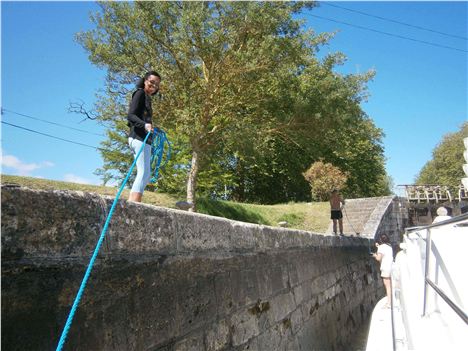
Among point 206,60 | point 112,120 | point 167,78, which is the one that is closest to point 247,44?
point 206,60

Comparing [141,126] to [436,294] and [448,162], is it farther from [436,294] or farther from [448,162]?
[448,162]

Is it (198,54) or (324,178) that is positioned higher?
(198,54)

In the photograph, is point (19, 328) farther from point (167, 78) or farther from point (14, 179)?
point (167, 78)

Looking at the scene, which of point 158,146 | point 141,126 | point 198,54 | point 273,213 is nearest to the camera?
point 141,126

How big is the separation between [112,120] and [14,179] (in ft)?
14.3

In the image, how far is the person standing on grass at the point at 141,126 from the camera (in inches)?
159

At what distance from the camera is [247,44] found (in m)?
12.7

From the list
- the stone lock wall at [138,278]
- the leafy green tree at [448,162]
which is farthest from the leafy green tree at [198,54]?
the leafy green tree at [448,162]

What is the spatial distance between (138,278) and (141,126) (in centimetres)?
247

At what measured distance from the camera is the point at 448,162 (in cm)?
4969

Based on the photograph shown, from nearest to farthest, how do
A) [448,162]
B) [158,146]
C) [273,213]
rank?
[158,146] < [273,213] < [448,162]

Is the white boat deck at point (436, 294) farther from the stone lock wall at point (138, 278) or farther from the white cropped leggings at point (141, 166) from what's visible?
the white cropped leggings at point (141, 166)

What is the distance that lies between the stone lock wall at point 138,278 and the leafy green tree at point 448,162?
4963 cm

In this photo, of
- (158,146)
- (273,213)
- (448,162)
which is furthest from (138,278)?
(448,162)
